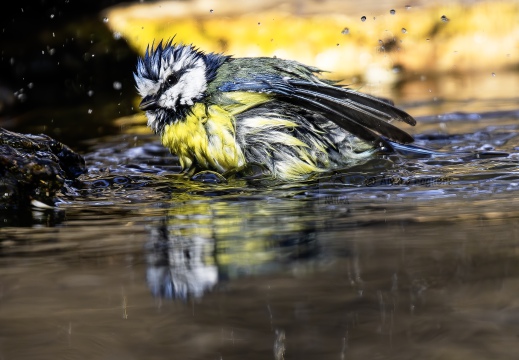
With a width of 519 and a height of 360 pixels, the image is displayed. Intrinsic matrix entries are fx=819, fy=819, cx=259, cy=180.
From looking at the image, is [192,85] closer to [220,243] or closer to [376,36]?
[220,243]

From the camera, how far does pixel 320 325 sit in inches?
65.9

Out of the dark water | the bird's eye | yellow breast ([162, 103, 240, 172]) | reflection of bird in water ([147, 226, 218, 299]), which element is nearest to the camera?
the dark water

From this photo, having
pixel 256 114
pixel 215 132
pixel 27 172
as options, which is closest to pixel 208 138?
pixel 215 132

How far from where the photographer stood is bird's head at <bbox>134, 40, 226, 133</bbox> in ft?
12.5

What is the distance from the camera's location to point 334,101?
372cm

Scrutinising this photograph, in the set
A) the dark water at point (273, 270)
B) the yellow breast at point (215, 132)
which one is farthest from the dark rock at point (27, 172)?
the yellow breast at point (215, 132)

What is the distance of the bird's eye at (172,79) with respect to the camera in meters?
3.90

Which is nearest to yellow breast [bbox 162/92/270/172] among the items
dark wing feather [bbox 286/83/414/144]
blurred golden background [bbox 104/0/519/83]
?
dark wing feather [bbox 286/83/414/144]

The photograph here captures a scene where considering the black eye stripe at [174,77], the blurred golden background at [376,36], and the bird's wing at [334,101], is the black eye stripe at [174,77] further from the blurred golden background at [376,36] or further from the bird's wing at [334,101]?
the blurred golden background at [376,36]

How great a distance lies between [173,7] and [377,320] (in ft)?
21.9

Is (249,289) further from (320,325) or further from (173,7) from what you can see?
(173,7)

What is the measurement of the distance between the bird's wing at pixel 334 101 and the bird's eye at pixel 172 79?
0.28 meters

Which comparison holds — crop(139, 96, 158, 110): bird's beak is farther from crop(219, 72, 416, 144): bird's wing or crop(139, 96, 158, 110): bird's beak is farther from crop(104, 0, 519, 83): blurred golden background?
crop(104, 0, 519, 83): blurred golden background

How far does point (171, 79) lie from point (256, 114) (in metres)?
0.50
